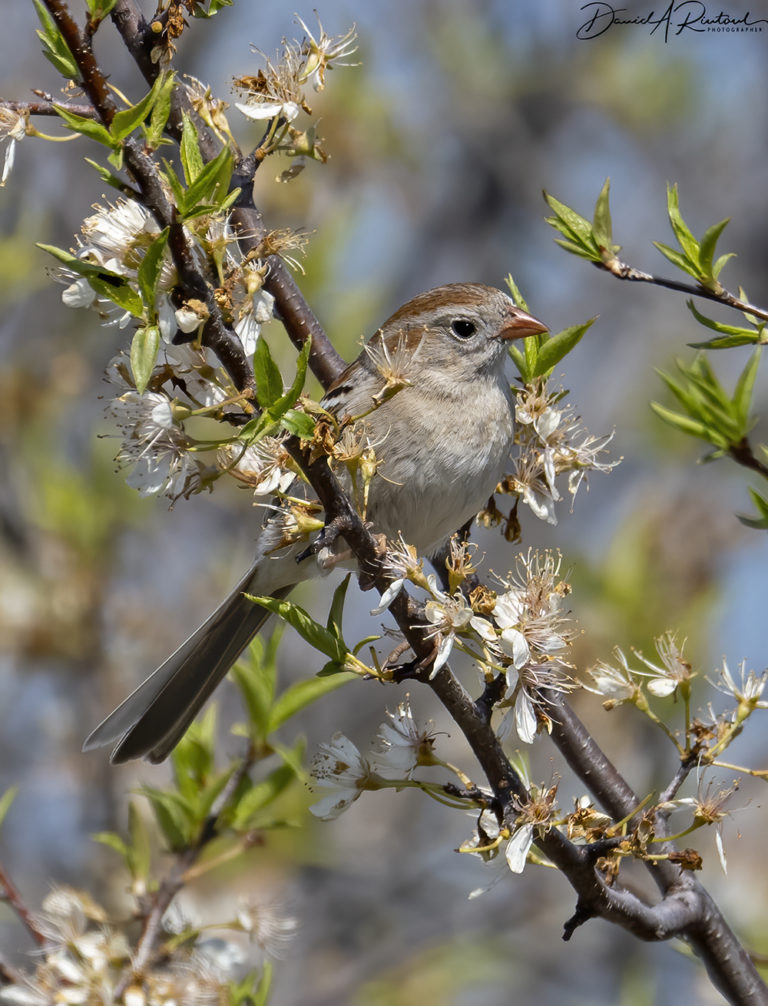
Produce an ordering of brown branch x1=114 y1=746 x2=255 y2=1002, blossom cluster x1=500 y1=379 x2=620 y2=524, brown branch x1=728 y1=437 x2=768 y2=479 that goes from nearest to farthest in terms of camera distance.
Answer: brown branch x1=728 y1=437 x2=768 y2=479 < blossom cluster x1=500 y1=379 x2=620 y2=524 < brown branch x1=114 y1=746 x2=255 y2=1002

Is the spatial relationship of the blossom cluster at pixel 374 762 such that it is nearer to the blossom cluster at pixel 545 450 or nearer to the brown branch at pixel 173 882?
the blossom cluster at pixel 545 450

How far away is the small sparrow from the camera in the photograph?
3.08 metres

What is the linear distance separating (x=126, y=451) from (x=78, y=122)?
0.72 m

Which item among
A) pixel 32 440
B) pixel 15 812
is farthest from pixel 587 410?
pixel 15 812

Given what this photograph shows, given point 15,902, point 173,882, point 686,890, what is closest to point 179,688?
point 173,882

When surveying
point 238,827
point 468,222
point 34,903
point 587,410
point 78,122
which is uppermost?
point 468,222

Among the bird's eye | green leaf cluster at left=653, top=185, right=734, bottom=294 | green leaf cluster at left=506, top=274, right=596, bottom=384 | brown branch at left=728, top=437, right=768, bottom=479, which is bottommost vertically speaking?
brown branch at left=728, top=437, right=768, bottom=479

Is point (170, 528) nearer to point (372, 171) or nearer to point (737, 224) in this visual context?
point (372, 171)

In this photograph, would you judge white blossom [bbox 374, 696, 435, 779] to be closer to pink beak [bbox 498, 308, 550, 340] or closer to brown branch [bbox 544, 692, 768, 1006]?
brown branch [bbox 544, 692, 768, 1006]

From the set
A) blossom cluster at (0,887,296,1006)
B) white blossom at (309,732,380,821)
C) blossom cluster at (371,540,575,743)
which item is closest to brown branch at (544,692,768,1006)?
blossom cluster at (371,540,575,743)

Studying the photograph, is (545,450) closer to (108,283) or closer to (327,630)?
(327,630)

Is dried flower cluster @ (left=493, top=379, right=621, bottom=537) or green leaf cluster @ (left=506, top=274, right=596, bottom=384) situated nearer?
green leaf cluster @ (left=506, top=274, right=596, bottom=384)

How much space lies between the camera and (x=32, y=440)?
5.45 meters

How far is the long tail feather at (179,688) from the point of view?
3072 mm
